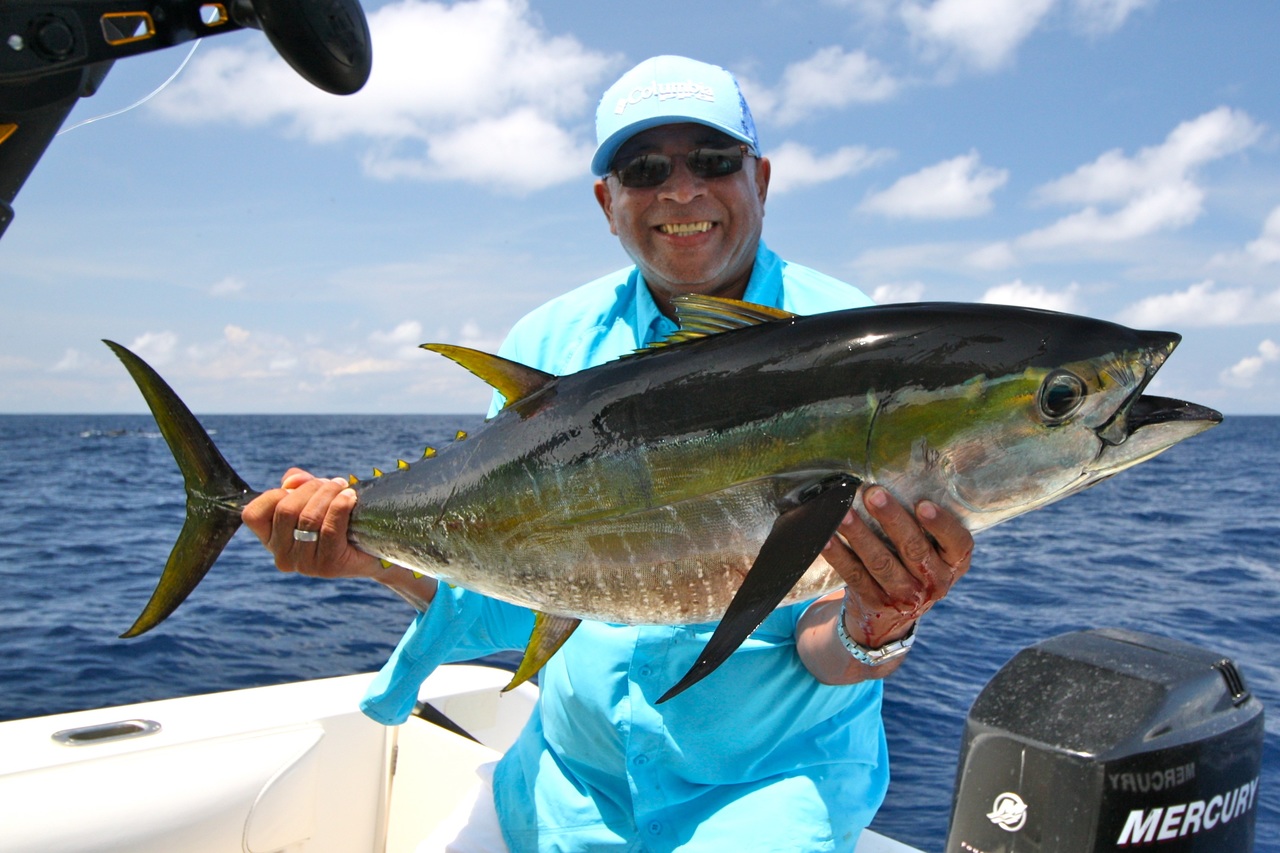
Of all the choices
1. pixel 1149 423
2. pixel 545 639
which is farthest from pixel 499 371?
pixel 1149 423

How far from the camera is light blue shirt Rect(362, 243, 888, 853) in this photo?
8.90ft

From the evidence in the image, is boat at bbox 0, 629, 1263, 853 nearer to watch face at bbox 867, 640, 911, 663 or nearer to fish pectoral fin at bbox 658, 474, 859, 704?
watch face at bbox 867, 640, 911, 663

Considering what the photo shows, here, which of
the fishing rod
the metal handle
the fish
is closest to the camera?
the fishing rod

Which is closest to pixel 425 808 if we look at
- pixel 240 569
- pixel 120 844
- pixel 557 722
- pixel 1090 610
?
pixel 120 844

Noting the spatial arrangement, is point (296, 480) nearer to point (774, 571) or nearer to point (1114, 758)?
point (774, 571)

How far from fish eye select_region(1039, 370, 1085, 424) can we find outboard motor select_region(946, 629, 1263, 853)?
35.2 inches

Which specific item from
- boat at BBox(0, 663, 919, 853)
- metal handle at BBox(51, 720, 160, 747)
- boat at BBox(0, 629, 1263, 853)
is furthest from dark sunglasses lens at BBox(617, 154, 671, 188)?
metal handle at BBox(51, 720, 160, 747)

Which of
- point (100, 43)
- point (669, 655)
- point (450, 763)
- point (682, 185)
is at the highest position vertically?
point (682, 185)

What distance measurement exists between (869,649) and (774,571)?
2.70 ft

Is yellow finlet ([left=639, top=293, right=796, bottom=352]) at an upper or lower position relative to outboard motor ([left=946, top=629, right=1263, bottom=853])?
upper

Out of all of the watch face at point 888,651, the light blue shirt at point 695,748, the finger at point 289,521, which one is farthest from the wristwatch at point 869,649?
the finger at point 289,521

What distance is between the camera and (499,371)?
2.37 metres

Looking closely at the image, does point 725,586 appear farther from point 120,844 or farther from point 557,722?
point 120,844

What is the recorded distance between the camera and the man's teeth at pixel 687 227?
2983mm
